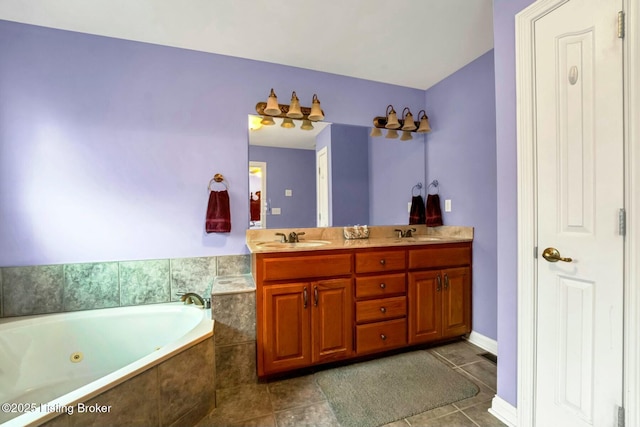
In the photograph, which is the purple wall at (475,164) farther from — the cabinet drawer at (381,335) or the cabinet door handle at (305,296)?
the cabinet door handle at (305,296)

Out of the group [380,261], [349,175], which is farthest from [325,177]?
[380,261]

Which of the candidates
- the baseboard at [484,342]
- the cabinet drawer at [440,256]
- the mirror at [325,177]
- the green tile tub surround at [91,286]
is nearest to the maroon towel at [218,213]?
the mirror at [325,177]

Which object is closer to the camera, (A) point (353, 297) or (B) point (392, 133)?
(A) point (353, 297)

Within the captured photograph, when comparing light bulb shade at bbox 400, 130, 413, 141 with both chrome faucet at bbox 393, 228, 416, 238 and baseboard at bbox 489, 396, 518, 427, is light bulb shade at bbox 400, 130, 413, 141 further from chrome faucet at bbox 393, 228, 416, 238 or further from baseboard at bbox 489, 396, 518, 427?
baseboard at bbox 489, 396, 518, 427

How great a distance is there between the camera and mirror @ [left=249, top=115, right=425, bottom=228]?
7.73ft

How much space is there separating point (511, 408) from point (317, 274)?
50.0 inches

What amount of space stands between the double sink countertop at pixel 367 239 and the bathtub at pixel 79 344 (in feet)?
2.30

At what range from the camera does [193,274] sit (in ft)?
7.02

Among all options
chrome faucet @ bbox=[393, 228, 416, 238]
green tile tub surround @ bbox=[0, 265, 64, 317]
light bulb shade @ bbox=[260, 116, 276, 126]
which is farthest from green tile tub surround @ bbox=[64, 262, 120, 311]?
chrome faucet @ bbox=[393, 228, 416, 238]

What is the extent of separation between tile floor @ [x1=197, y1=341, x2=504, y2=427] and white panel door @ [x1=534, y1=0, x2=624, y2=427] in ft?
1.18

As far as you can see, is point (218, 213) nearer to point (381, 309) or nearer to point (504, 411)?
point (381, 309)

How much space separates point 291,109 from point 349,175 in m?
0.79

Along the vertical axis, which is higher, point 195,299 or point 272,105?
point 272,105

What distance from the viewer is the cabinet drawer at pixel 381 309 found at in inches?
77.7
